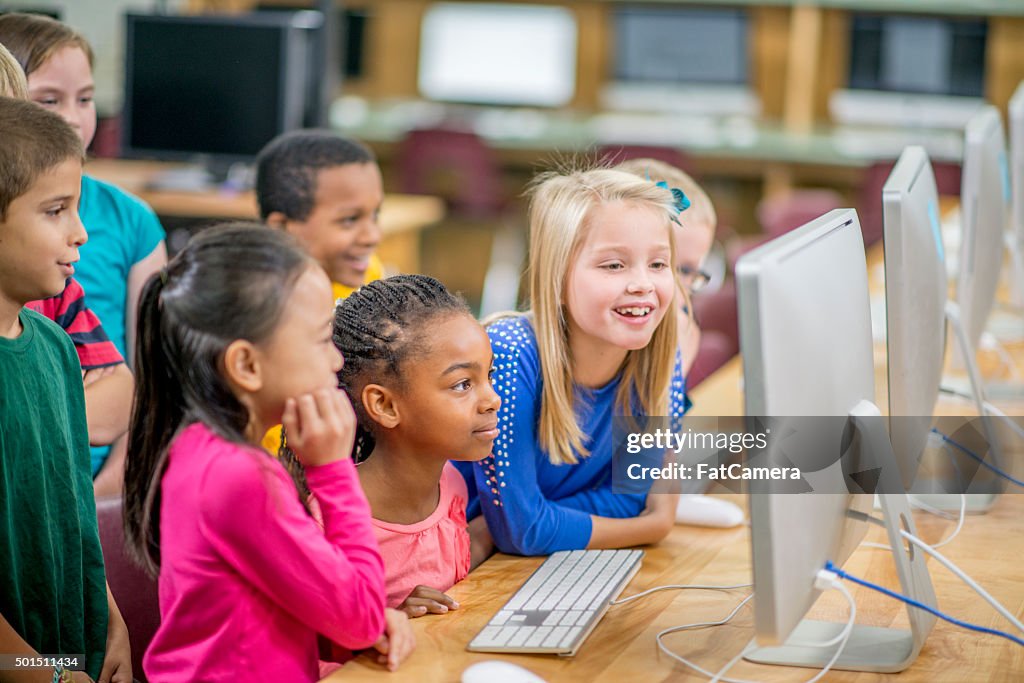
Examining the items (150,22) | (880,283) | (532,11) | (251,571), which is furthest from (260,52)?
(251,571)

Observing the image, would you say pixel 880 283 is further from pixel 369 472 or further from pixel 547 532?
pixel 369 472

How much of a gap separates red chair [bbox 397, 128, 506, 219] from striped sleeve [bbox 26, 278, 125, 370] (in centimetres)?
425

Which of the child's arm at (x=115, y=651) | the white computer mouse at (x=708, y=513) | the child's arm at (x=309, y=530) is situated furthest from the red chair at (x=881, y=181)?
the child's arm at (x=309, y=530)

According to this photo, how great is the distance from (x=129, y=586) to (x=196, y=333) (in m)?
0.53

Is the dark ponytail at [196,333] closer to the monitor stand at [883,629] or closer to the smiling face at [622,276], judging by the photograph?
the smiling face at [622,276]

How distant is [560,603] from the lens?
145 centimetres

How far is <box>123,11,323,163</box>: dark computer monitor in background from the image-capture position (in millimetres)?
4121

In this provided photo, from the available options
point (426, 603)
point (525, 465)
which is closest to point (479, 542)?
point (525, 465)

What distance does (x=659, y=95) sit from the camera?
6.57 metres

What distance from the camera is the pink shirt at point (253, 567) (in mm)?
1172

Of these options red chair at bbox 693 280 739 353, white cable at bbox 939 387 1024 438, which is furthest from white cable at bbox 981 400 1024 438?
red chair at bbox 693 280 739 353

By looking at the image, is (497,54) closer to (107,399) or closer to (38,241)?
(107,399)

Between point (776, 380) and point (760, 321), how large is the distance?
57 millimetres

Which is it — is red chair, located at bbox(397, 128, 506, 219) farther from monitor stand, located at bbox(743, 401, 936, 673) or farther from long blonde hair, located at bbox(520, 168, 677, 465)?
monitor stand, located at bbox(743, 401, 936, 673)
